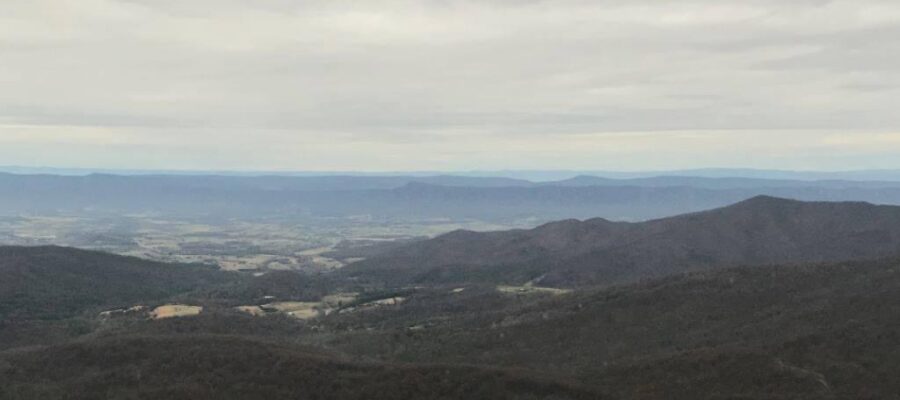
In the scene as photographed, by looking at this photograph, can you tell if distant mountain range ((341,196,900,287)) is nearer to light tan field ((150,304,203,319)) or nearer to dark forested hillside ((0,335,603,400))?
light tan field ((150,304,203,319))

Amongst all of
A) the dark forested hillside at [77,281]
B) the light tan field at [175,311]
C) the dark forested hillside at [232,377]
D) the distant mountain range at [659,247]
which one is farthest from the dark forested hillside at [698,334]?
the distant mountain range at [659,247]

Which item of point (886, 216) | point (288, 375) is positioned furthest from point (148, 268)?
point (886, 216)

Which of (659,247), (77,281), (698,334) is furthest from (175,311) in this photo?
(659,247)

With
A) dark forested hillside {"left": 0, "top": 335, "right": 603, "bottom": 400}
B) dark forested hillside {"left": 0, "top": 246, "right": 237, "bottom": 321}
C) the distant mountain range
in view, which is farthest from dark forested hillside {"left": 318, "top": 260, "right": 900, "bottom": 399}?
the distant mountain range

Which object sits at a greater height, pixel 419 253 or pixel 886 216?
pixel 886 216

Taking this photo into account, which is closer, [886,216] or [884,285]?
[884,285]

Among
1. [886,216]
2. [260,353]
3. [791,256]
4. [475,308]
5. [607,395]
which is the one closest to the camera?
[607,395]

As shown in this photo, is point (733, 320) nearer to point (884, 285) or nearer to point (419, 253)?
point (884, 285)

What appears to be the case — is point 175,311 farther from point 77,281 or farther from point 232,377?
point 232,377

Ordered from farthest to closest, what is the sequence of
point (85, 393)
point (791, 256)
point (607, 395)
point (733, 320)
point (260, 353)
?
point (791, 256) → point (733, 320) → point (260, 353) → point (85, 393) → point (607, 395)
